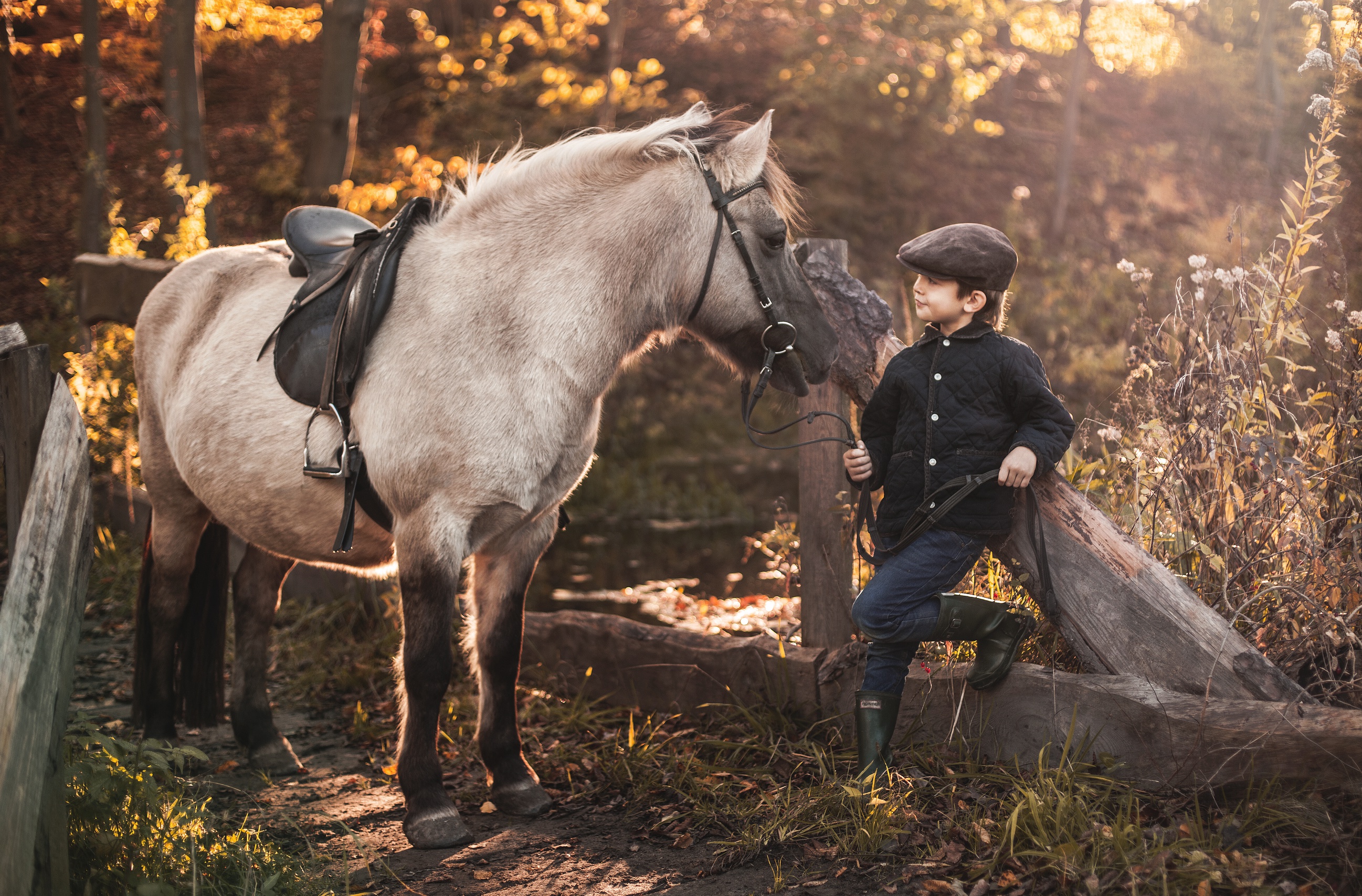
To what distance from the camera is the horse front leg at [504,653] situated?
11.9 feet

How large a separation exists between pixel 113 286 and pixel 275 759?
3461mm

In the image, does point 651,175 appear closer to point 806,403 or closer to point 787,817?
point 806,403

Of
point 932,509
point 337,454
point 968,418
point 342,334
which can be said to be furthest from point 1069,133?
point 337,454

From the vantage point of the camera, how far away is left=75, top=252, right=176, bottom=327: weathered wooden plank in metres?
5.79

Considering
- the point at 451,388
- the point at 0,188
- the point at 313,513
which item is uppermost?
the point at 0,188

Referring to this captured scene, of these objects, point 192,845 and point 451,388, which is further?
point 451,388

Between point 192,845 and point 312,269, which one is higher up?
point 312,269

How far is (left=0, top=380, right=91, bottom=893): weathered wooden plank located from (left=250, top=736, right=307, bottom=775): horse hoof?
189 cm

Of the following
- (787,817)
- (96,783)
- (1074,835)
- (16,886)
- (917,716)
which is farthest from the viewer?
(917,716)

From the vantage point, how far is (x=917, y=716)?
3.37 m

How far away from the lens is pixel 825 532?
385cm

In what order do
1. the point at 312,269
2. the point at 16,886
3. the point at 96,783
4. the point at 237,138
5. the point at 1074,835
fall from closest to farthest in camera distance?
the point at 16,886 → the point at 96,783 → the point at 1074,835 → the point at 312,269 → the point at 237,138

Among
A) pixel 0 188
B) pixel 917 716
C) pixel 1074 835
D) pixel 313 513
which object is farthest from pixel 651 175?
pixel 0 188

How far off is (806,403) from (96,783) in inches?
107
